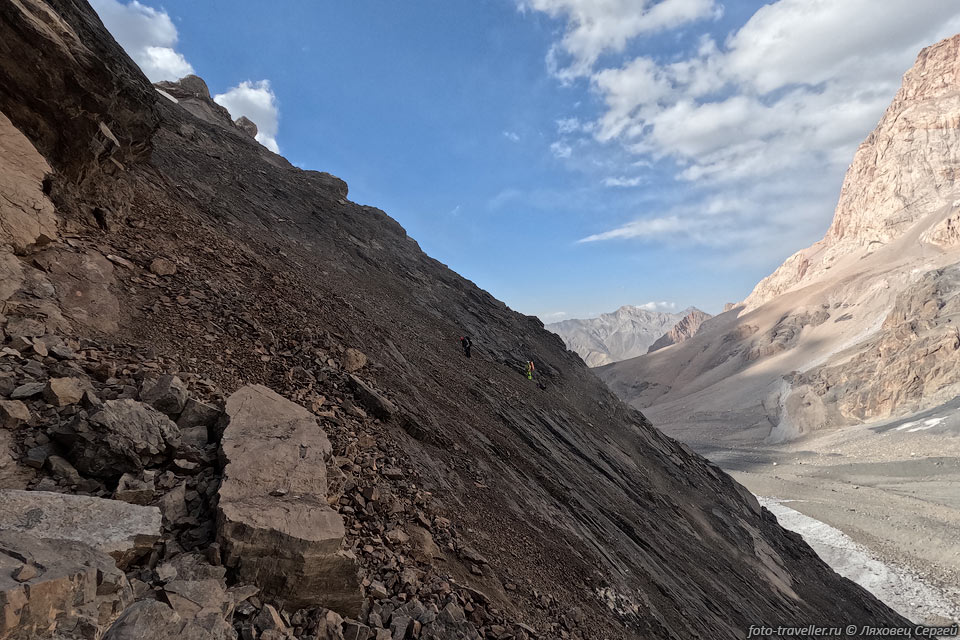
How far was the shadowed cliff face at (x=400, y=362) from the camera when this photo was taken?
305 inches

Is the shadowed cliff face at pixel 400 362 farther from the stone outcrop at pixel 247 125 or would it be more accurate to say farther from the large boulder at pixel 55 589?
the stone outcrop at pixel 247 125

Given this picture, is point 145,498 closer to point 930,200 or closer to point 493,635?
point 493,635

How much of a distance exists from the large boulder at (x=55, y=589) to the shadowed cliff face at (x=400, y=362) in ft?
13.5

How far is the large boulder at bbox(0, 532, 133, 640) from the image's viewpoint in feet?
8.91

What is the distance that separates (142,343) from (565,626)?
8.18 meters

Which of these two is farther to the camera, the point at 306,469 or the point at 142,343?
the point at 142,343

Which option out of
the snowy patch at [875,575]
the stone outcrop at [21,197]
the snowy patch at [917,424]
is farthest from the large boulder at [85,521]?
the snowy patch at [917,424]

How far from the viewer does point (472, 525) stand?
7.97 meters

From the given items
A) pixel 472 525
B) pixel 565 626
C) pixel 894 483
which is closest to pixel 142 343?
pixel 472 525

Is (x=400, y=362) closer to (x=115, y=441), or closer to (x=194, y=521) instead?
(x=115, y=441)

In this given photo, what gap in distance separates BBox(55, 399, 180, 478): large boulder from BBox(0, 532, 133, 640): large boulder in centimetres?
121

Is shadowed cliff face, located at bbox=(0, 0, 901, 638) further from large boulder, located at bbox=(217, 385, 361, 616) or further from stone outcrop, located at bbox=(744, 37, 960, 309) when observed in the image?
stone outcrop, located at bbox=(744, 37, 960, 309)

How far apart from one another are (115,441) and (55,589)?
6.90 feet

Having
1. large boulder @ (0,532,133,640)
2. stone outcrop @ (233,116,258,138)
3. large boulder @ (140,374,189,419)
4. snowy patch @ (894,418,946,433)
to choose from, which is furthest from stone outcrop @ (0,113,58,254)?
snowy patch @ (894,418,946,433)
